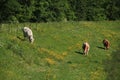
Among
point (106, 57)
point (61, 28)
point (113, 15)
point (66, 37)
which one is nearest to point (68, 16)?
point (113, 15)

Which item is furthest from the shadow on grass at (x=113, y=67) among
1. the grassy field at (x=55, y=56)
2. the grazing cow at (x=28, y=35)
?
the grazing cow at (x=28, y=35)

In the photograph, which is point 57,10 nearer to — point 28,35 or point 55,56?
point 28,35

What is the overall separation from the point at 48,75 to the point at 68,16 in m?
72.8

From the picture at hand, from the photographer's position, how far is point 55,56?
1796 inches

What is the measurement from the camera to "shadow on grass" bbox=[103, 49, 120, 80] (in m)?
39.9

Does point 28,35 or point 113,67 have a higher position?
point 28,35

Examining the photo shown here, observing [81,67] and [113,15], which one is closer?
[81,67]

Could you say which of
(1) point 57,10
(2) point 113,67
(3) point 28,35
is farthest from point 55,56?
(1) point 57,10

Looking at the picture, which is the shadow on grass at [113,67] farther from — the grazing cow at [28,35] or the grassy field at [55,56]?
the grazing cow at [28,35]

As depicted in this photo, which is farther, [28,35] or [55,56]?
[28,35]

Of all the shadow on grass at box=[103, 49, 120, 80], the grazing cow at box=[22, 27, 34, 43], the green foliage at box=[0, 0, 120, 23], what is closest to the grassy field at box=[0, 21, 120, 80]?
the shadow on grass at box=[103, 49, 120, 80]

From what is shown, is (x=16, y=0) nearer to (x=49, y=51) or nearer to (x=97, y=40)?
(x=97, y=40)

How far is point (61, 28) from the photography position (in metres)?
64.8

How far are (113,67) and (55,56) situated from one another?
7.20m
